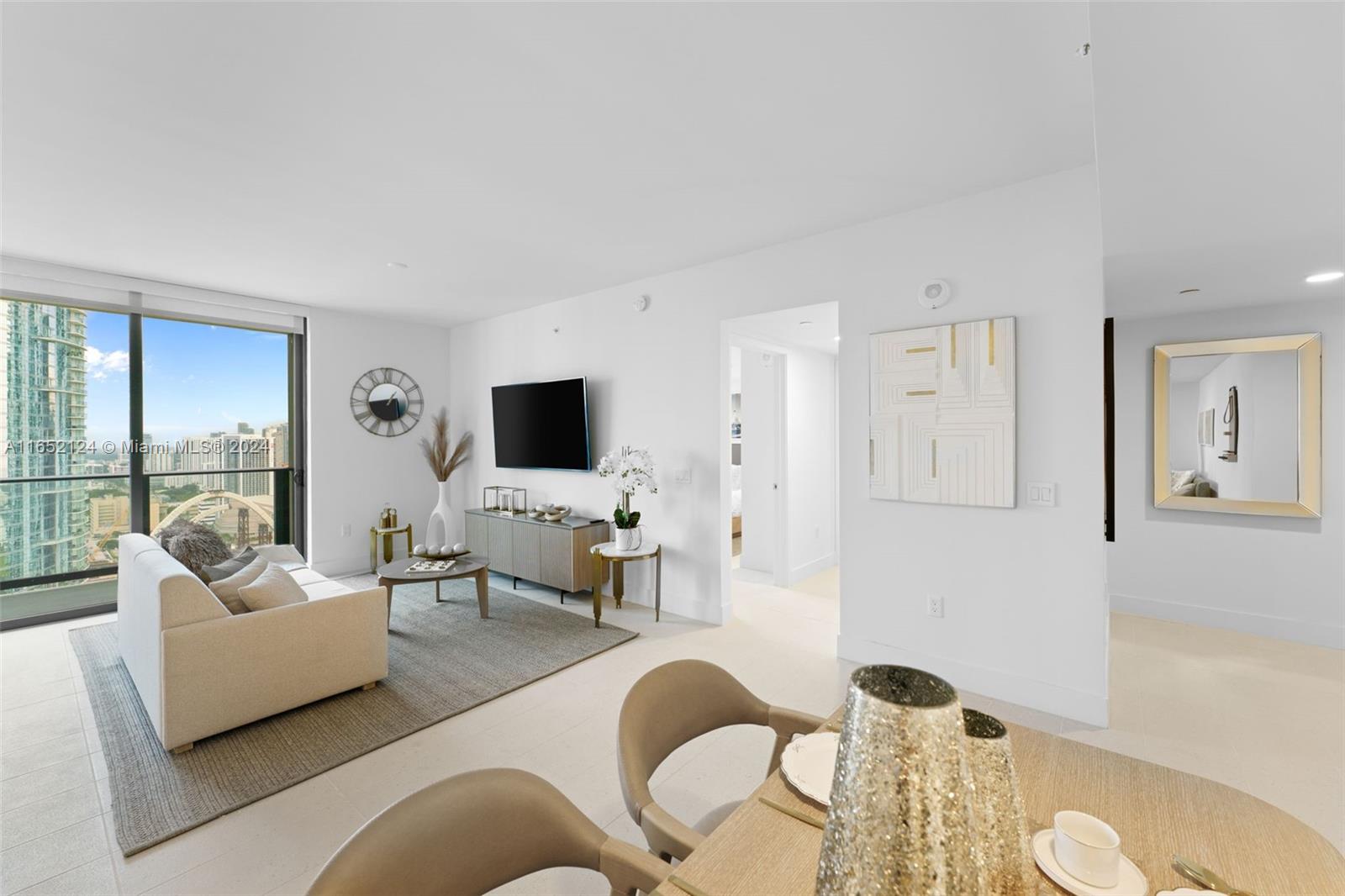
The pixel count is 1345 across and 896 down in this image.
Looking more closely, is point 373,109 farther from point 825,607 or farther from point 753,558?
point 753,558

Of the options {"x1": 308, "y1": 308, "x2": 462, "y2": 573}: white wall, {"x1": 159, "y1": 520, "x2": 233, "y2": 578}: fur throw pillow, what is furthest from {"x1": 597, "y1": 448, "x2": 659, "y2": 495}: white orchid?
{"x1": 308, "y1": 308, "x2": 462, "y2": 573}: white wall

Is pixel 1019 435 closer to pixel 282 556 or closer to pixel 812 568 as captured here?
pixel 812 568

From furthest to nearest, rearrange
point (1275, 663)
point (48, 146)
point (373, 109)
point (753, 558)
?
1. point (753, 558)
2. point (1275, 663)
3. point (48, 146)
4. point (373, 109)

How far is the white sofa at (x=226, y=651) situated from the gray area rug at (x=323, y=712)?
110mm

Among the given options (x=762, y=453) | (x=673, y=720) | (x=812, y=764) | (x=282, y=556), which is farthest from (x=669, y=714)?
(x=282, y=556)

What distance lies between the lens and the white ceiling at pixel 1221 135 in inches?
47.4

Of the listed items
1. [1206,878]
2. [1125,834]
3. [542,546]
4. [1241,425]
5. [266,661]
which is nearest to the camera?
[1206,878]

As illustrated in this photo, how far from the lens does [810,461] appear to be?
5543 millimetres

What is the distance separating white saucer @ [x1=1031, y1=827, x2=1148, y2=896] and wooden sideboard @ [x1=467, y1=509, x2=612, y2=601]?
12.5ft

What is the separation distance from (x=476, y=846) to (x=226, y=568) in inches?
132

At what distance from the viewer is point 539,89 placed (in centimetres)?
209

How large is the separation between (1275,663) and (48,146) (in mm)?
6791

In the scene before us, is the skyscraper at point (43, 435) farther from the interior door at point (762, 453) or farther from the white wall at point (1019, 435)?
the interior door at point (762, 453)

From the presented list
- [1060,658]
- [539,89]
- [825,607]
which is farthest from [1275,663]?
[539,89]
